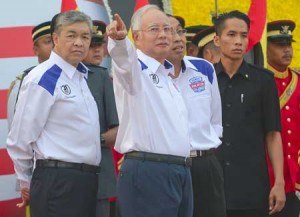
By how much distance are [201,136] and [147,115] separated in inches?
25.7

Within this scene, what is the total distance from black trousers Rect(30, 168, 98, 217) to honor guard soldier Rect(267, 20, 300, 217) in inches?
64.8

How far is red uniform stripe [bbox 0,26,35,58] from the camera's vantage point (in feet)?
21.1

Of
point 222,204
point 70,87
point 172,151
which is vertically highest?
point 70,87

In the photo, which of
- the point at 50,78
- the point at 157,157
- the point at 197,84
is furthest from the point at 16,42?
the point at 157,157

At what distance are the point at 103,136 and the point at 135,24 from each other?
874mm

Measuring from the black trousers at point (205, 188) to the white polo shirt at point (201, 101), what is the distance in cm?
10

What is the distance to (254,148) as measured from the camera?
5.68 meters

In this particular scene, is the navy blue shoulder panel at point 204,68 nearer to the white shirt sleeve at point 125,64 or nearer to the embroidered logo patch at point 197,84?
the embroidered logo patch at point 197,84

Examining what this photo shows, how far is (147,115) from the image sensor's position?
4609 mm

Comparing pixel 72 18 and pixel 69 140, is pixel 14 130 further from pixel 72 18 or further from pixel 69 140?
pixel 72 18

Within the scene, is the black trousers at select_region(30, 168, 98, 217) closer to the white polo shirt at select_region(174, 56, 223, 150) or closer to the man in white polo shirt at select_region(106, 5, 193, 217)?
the man in white polo shirt at select_region(106, 5, 193, 217)

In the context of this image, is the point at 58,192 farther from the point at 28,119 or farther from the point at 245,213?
the point at 245,213

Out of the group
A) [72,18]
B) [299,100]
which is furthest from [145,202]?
[299,100]

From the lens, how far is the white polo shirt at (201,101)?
515 centimetres
